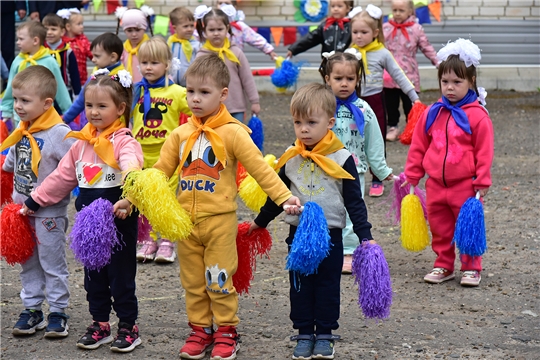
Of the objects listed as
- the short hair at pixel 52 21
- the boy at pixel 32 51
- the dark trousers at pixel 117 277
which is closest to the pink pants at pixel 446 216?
the dark trousers at pixel 117 277

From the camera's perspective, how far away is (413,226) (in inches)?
229

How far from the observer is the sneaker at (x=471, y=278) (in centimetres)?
579

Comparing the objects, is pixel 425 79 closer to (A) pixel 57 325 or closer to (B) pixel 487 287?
(B) pixel 487 287

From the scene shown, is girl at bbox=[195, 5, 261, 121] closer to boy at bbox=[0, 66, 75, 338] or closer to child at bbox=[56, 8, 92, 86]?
boy at bbox=[0, 66, 75, 338]

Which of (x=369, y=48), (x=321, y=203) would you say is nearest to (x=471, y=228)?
(x=321, y=203)

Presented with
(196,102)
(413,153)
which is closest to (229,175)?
(196,102)

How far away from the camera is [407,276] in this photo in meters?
6.06

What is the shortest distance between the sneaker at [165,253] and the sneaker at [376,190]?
2.58m

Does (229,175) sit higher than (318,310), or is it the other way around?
(229,175)

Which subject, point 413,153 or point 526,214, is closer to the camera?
point 413,153

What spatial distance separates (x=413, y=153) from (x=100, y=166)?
2.30 metres

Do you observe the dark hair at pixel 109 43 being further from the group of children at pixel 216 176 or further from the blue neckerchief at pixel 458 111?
the blue neckerchief at pixel 458 111

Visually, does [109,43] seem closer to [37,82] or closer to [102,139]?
[37,82]

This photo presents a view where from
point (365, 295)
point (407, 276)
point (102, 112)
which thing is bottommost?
point (407, 276)
